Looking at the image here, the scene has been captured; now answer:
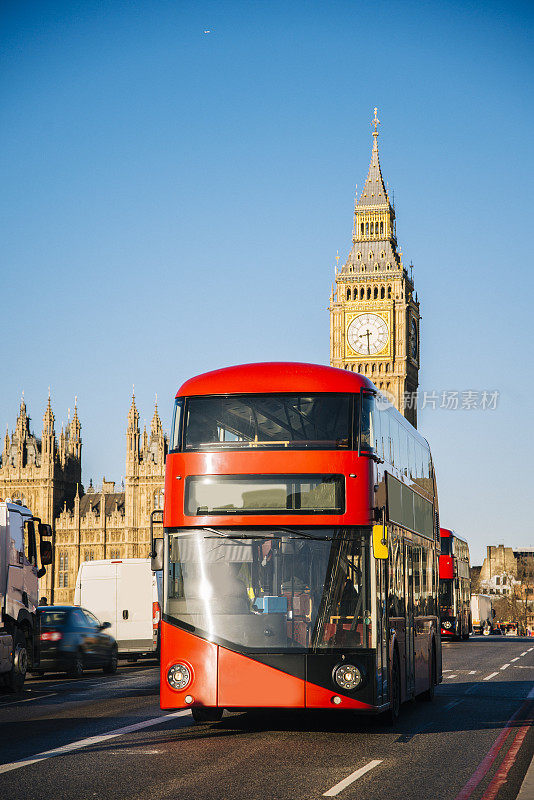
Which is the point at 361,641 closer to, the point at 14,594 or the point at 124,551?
the point at 14,594

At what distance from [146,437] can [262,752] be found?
296 ft

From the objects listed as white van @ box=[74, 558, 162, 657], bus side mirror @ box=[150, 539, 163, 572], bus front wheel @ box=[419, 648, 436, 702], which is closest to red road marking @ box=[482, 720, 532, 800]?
bus front wheel @ box=[419, 648, 436, 702]

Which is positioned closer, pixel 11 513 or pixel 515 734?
pixel 515 734

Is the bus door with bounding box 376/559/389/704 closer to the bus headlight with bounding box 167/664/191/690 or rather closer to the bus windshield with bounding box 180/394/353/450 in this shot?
the bus windshield with bounding box 180/394/353/450

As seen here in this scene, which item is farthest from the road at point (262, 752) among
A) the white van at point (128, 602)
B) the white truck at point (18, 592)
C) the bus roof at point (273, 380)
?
the white van at point (128, 602)

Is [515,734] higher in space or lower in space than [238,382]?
lower

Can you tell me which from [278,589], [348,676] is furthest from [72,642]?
[348,676]

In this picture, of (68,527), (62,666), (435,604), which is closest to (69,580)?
(68,527)

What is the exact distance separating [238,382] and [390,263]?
345 feet

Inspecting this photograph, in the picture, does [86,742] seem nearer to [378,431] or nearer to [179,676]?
[179,676]

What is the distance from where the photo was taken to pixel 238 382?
45.3 feet

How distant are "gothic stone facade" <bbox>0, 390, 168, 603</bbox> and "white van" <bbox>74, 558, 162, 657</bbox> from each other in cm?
6680

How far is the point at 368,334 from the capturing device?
115 m

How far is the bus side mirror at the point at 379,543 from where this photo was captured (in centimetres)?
1270
